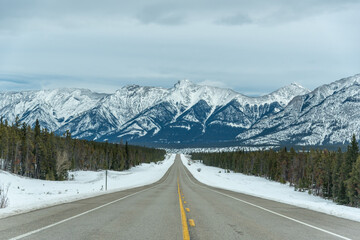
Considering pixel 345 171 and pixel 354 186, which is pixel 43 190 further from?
pixel 345 171

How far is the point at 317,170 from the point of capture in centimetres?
9631

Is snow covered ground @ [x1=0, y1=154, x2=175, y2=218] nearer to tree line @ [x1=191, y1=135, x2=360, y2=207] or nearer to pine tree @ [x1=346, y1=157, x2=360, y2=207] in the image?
pine tree @ [x1=346, y1=157, x2=360, y2=207]

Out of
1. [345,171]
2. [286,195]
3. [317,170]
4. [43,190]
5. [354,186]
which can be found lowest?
[286,195]

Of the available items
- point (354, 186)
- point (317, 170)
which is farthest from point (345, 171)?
point (317, 170)

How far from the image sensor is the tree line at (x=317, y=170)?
6812 cm

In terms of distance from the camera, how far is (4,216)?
1211 cm

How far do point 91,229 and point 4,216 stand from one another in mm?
4114

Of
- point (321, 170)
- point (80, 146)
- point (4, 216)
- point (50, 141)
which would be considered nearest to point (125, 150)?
point (80, 146)

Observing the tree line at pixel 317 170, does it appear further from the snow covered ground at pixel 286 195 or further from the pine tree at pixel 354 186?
the snow covered ground at pixel 286 195

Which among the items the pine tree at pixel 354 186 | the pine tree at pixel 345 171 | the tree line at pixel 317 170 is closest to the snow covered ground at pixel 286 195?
the pine tree at pixel 345 171

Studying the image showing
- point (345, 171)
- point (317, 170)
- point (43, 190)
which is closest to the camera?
point (43, 190)

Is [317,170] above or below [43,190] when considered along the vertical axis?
above

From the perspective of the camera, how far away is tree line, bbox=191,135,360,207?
68125mm

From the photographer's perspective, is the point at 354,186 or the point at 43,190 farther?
the point at 354,186
